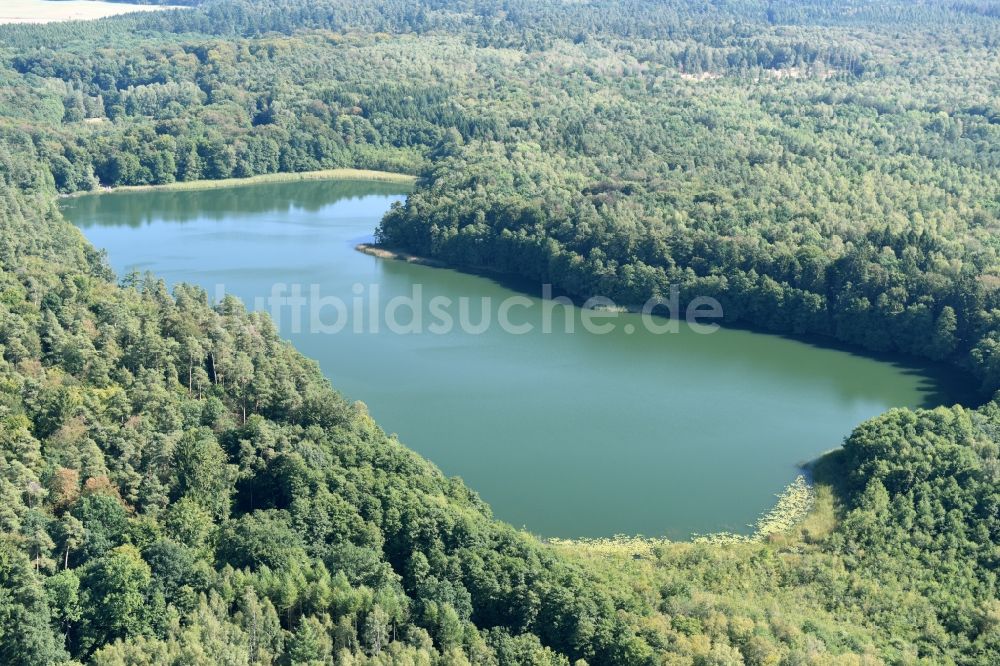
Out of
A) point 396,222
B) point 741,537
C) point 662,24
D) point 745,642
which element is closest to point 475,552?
point 745,642

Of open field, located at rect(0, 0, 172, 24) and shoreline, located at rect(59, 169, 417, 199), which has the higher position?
open field, located at rect(0, 0, 172, 24)

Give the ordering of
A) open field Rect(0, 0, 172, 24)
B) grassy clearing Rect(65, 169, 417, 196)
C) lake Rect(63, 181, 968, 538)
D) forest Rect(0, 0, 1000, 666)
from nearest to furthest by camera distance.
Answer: forest Rect(0, 0, 1000, 666)
lake Rect(63, 181, 968, 538)
grassy clearing Rect(65, 169, 417, 196)
open field Rect(0, 0, 172, 24)

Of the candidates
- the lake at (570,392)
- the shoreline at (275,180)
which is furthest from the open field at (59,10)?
the lake at (570,392)

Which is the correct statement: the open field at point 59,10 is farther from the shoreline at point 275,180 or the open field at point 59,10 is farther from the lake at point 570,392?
the lake at point 570,392

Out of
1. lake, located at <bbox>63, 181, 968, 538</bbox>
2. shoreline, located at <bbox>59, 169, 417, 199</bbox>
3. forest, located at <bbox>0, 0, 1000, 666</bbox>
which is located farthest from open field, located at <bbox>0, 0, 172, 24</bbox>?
lake, located at <bbox>63, 181, 968, 538</bbox>

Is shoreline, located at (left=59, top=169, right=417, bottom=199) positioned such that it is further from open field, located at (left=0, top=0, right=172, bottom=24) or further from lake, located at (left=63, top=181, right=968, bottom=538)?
open field, located at (left=0, top=0, right=172, bottom=24)

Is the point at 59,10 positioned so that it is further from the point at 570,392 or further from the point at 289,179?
the point at 570,392

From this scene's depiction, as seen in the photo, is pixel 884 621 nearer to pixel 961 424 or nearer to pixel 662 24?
pixel 961 424
